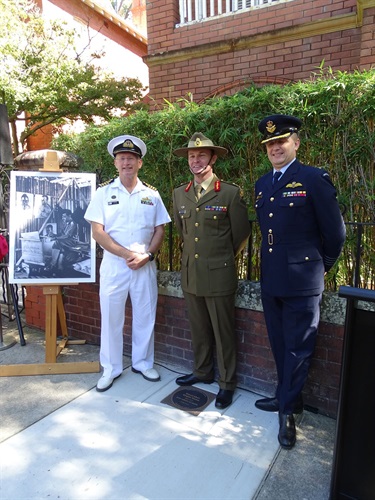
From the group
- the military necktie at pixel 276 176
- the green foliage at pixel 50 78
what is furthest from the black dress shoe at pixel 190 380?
the green foliage at pixel 50 78

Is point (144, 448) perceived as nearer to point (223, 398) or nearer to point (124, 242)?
point (223, 398)

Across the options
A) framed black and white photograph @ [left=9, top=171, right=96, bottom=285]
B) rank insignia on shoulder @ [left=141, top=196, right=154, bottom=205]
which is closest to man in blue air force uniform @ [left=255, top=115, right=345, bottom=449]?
rank insignia on shoulder @ [left=141, top=196, right=154, bottom=205]

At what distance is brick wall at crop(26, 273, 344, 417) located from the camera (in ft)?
8.84

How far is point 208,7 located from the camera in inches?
245

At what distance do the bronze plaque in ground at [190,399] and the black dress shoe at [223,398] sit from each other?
0.09 meters

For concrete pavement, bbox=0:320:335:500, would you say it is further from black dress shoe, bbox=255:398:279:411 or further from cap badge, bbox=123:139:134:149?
cap badge, bbox=123:139:134:149

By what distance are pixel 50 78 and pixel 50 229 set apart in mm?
6441

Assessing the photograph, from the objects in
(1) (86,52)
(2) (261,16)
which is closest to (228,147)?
(2) (261,16)

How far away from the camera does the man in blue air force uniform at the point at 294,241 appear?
2277mm

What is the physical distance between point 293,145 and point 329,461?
76.4 inches

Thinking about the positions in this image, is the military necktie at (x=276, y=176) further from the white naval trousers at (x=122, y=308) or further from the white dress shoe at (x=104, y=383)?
the white dress shoe at (x=104, y=383)

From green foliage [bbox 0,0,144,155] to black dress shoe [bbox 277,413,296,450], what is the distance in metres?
8.14

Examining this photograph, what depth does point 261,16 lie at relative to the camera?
18.7ft

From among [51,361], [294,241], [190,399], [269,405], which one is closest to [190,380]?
[190,399]
